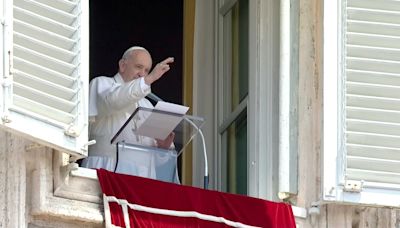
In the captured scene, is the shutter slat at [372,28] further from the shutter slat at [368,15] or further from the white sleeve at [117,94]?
the white sleeve at [117,94]

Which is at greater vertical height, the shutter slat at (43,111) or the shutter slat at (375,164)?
the shutter slat at (43,111)

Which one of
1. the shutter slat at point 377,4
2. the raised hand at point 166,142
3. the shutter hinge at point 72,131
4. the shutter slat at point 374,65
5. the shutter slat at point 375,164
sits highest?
the shutter slat at point 377,4

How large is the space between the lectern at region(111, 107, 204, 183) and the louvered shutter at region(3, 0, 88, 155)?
69 centimetres

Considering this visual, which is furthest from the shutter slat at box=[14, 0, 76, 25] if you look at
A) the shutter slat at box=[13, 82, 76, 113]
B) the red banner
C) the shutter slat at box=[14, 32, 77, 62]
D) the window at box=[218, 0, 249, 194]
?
the window at box=[218, 0, 249, 194]

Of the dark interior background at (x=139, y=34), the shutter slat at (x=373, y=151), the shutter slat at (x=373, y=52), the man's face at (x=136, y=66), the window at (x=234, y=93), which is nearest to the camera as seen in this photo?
the shutter slat at (x=373, y=151)

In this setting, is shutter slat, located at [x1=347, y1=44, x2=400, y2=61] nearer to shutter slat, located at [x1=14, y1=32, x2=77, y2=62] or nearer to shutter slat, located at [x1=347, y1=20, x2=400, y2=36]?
shutter slat, located at [x1=347, y1=20, x2=400, y2=36]

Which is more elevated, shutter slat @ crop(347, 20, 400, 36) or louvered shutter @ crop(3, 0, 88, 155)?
shutter slat @ crop(347, 20, 400, 36)

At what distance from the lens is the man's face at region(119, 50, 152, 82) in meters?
12.2

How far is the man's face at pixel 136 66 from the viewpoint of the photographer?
40.0ft

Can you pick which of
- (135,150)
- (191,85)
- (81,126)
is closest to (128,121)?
(135,150)

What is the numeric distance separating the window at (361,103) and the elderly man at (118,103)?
77 centimetres

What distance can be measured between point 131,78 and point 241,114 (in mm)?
619

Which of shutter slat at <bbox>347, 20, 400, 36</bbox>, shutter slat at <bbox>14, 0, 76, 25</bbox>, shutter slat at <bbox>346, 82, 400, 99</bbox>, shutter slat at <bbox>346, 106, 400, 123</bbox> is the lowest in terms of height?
shutter slat at <bbox>346, 106, 400, 123</bbox>

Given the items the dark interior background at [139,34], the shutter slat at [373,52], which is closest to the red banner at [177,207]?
the shutter slat at [373,52]
